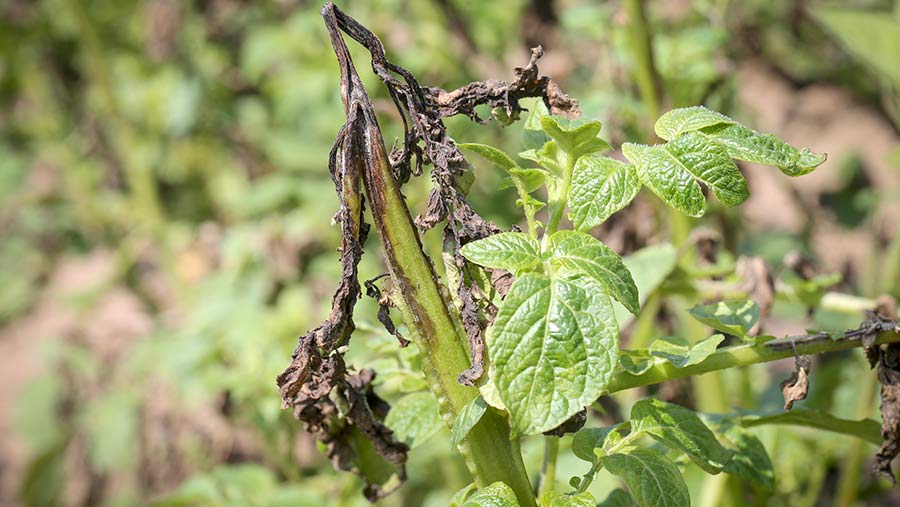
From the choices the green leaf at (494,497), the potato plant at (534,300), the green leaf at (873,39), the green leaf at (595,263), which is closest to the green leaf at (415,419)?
the potato plant at (534,300)

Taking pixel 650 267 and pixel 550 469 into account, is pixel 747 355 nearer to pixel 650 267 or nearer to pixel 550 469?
pixel 550 469

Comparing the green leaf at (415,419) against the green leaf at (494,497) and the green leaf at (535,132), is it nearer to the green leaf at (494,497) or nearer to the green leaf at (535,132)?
the green leaf at (494,497)

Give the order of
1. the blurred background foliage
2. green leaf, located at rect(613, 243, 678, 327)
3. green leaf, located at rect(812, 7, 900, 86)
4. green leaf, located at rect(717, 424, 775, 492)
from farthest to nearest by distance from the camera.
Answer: the blurred background foliage → green leaf, located at rect(812, 7, 900, 86) → green leaf, located at rect(613, 243, 678, 327) → green leaf, located at rect(717, 424, 775, 492)

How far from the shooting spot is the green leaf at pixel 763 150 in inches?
26.2

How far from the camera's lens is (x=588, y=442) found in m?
0.75

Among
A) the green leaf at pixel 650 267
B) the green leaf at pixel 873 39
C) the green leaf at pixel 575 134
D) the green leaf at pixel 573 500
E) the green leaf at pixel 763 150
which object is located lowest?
the green leaf at pixel 573 500

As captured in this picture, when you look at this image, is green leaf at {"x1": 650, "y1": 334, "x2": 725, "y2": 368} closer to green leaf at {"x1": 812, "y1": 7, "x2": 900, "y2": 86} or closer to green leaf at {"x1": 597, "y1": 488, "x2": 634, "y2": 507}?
green leaf at {"x1": 597, "y1": 488, "x2": 634, "y2": 507}

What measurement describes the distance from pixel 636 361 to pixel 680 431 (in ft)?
0.21

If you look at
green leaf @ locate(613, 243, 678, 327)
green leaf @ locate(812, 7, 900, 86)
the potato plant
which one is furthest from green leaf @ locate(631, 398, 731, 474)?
green leaf @ locate(812, 7, 900, 86)

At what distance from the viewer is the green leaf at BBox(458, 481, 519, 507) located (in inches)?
27.5

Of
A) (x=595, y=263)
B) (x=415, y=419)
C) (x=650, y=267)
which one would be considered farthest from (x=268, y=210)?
(x=595, y=263)

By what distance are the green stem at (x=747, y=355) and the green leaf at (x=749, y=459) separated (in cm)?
14

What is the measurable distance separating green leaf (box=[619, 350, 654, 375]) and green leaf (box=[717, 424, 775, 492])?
167 mm

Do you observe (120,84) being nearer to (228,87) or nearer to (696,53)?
(228,87)
